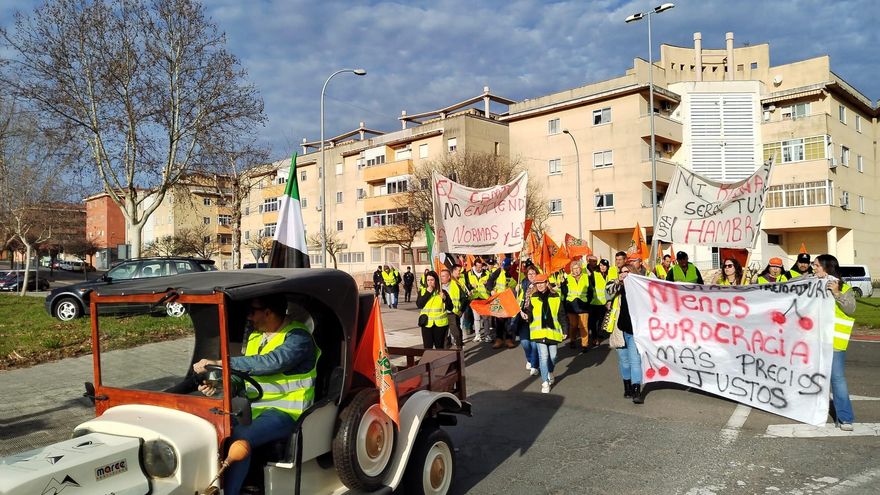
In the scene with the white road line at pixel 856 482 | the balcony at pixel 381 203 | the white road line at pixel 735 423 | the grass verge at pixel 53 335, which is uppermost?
the balcony at pixel 381 203

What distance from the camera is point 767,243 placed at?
132 ft

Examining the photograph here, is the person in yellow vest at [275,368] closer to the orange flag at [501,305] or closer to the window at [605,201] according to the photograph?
the orange flag at [501,305]

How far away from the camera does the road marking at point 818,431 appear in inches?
244

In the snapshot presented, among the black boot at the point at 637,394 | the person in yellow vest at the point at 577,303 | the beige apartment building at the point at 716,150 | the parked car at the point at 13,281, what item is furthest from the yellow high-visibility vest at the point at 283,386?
the parked car at the point at 13,281

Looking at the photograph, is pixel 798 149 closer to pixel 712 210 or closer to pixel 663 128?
pixel 663 128

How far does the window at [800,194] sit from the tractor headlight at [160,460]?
41.1m

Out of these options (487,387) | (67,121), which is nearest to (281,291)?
(487,387)

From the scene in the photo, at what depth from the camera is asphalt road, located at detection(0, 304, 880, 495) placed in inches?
197

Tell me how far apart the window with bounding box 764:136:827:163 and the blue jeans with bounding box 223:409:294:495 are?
135 feet

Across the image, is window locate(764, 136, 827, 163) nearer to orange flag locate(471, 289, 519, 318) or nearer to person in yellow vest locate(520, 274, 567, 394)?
orange flag locate(471, 289, 519, 318)

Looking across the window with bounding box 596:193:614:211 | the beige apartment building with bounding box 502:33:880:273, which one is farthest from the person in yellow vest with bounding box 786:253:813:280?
the window with bounding box 596:193:614:211

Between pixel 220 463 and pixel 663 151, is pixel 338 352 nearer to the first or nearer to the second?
pixel 220 463

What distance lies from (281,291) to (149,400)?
97cm

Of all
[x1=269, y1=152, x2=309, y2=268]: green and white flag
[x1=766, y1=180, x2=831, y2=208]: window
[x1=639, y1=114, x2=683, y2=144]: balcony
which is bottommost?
[x1=269, y1=152, x2=309, y2=268]: green and white flag
